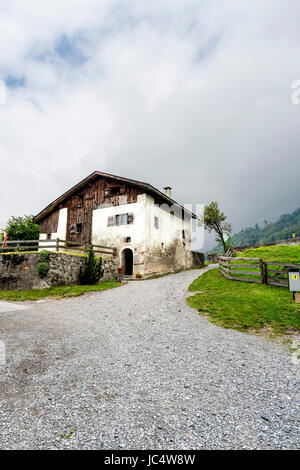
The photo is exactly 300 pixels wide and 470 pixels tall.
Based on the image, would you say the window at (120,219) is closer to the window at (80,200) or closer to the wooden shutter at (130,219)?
the wooden shutter at (130,219)

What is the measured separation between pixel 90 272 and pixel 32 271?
11.5 feet

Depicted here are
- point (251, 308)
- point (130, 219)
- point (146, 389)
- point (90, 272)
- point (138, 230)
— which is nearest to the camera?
point (146, 389)

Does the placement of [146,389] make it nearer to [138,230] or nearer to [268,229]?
[138,230]

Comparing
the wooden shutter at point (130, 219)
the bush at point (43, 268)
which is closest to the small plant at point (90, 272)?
the bush at point (43, 268)

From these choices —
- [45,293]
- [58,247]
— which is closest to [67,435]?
[45,293]

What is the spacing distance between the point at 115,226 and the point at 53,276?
26.1 feet

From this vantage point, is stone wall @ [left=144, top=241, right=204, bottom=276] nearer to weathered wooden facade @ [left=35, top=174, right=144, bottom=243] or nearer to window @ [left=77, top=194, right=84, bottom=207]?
weathered wooden facade @ [left=35, top=174, right=144, bottom=243]

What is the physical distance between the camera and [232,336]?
5.89m

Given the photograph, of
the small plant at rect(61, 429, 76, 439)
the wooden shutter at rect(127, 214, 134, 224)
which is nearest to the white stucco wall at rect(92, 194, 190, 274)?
the wooden shutter at rect(127, 214, 134, 224)

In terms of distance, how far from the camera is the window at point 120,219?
1975 cm

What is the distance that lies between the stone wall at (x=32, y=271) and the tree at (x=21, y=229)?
22.6 metres

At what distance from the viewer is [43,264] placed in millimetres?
13430

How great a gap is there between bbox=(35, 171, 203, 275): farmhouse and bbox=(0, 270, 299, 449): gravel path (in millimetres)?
12949

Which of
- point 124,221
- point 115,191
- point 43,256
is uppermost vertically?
point 115,191
